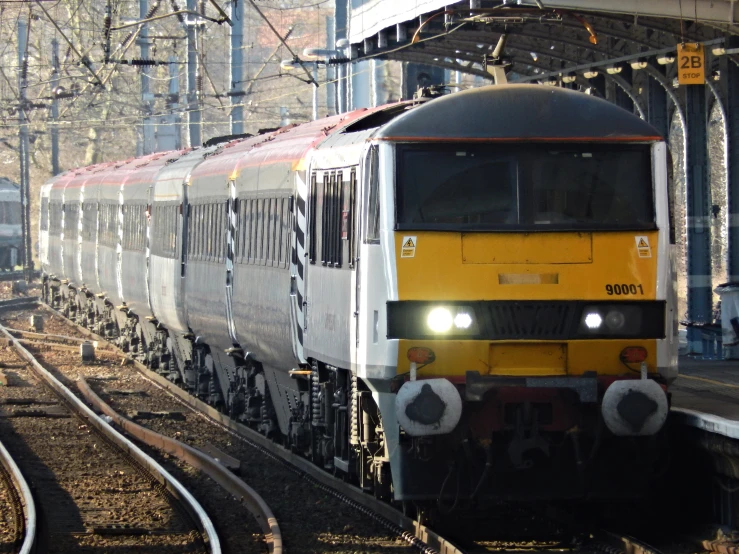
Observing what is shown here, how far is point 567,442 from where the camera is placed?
29.7 feet

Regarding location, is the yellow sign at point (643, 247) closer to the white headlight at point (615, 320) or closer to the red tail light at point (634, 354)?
the white headlight at point (615, 320)

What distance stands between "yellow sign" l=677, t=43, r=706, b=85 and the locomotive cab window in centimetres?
671

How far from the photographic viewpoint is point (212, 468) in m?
13.2

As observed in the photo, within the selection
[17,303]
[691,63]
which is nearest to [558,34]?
[691,63]

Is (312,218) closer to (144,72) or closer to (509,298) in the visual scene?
(509,298)

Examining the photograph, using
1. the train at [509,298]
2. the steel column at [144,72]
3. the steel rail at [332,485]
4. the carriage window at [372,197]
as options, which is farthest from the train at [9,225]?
the carriage window at [372,197]

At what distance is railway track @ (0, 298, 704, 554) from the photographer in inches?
363

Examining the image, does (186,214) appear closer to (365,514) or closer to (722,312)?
(722,312)

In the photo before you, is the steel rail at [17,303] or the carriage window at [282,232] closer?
the carriage window at [282,232]

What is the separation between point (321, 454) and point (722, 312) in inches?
269

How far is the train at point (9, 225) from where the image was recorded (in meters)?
55.6

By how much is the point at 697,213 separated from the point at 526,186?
32.5ft

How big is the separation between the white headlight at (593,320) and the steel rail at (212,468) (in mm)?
2466

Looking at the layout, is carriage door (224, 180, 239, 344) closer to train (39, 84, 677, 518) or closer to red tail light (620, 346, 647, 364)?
train (39, 84, 677, 518)
